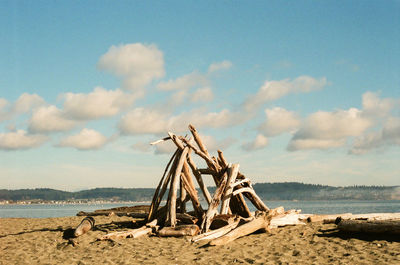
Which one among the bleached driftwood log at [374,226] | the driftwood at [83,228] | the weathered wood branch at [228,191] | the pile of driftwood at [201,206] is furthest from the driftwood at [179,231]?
the bleached driftwood log at [374,226]

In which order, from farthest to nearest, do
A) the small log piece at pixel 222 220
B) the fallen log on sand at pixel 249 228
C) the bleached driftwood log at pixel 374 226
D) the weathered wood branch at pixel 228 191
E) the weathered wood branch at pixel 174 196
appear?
the weathered wood branch at pixel 228 191 → the weathered wood branch at pixel 174 196 → the small log piece at pixel 222 220 → the fallen log on sand at pixel 249 228 → the bleached driftwood log at pixel 374 226

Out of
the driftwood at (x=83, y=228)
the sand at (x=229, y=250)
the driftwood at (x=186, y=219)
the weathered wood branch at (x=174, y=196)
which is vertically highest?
the weathered wood branch at (x=174, y=196)

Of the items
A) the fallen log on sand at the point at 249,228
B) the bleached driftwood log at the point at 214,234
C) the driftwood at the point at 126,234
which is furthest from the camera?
the driftwood at the point at 126,234

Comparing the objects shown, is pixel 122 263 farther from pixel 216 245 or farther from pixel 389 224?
pixel 389 224

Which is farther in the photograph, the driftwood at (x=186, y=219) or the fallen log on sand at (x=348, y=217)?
the driftwood at (x=186, y=219)

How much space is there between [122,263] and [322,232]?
6254 millimetres

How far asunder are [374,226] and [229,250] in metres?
4.15

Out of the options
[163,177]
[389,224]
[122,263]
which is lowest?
[122,263]

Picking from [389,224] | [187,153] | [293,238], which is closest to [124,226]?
[187,153]

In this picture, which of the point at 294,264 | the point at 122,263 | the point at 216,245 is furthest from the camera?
the point at 216,245

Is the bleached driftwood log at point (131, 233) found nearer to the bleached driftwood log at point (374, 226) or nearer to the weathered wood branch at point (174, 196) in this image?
the weathered wood branch at point (174, 196)

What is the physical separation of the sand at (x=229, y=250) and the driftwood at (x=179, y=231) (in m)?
0.33

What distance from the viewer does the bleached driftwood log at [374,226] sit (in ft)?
35.6

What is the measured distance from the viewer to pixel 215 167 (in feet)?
47.8
